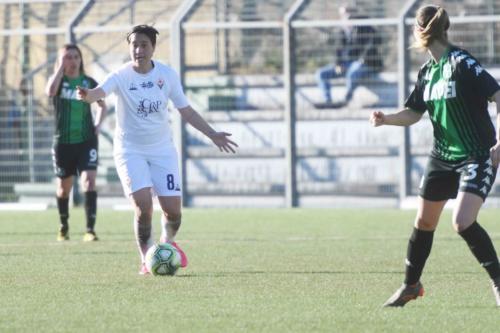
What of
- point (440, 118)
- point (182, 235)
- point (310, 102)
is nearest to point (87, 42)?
point (310, 102)

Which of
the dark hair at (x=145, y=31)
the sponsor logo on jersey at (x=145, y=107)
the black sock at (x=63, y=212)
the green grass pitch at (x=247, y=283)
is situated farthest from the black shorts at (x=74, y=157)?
the dark hair at (x=145, y=31)

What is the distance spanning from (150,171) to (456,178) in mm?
3307

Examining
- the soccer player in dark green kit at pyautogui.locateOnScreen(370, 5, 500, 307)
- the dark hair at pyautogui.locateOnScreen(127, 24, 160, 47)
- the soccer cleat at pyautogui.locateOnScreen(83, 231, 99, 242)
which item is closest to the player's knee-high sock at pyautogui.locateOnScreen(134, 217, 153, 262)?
the dark hair at pyautogui.locateOnScreen(127, 24, 160, 47)

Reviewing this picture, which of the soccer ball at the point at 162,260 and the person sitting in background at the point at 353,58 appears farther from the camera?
the person sitting in background at the point at 353,58

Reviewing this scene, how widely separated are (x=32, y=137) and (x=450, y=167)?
15.8 meters

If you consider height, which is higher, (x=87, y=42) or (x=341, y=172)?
(x=87, y=42)

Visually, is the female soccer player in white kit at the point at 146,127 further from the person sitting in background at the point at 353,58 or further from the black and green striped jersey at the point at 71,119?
the person sitting in background at the point at 353,58

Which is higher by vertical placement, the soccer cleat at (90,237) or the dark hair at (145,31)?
the dark hair at (145,31)

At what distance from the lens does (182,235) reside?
1551 cm

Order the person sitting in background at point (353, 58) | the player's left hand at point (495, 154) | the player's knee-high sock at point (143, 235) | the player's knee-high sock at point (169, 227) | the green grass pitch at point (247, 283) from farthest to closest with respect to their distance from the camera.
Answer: the person sitting in background at point (353, 58) < the player's knee-high sock at point (169, 227) < the player's knee-high sock at point (143, 235) < the player's left hand at point (495, 154) < the green grass pitch at point (247, 283)

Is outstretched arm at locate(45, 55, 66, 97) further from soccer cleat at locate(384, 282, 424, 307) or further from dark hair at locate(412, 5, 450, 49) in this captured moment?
soccer cleat at locate(384, 282, 424, 307)

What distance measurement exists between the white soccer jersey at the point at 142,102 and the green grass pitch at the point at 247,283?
3.84ft

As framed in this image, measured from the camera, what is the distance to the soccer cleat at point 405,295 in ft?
26.9

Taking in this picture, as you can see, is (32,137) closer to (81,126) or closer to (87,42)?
→ (87,42)
